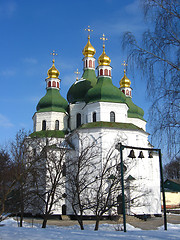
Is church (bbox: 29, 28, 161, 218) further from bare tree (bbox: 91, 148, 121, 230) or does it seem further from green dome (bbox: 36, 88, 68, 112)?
bare tree (bbox: 91, 148, 121, 230)

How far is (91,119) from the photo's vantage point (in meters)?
28.5

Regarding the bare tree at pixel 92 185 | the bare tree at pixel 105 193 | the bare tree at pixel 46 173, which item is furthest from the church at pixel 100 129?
the bare tree at pixel 46 173

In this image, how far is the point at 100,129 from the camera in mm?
26766

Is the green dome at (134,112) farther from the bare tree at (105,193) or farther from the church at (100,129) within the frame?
the bare tree at (105,193)

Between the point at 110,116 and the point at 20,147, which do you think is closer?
the point at 20,147

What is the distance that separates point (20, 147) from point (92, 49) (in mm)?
22980

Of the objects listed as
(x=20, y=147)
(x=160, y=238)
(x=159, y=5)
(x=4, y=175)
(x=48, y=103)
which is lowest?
(x=160, y=238)

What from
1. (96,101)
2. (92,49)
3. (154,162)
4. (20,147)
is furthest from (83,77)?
(20,147)

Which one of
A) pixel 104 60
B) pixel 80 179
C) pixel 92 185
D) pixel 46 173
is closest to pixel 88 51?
pixel 104 60

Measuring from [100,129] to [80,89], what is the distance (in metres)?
7.41

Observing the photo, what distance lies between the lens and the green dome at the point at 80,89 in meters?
32.4

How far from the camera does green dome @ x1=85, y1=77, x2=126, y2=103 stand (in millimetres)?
28150

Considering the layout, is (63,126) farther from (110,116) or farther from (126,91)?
(126,91)

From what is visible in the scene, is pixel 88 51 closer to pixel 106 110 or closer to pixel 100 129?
pixel 106 110
